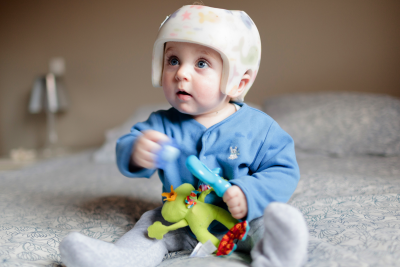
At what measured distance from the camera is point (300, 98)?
2.04 meters

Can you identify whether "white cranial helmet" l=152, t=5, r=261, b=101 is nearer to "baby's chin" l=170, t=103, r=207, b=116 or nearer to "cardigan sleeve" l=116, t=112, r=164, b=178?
"baby's chin" l=170, t=103, r=207, b=116

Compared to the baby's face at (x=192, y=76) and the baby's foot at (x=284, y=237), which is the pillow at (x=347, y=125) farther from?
the baby's foot at (x=284, y=237)

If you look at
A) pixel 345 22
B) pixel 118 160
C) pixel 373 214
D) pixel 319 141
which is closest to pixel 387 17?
pixel 345 22

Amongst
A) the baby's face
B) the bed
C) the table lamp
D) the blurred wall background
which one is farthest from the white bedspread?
the table lamp

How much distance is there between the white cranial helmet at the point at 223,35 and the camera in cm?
70

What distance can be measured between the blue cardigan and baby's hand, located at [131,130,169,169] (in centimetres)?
5

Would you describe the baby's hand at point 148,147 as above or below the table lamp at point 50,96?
above

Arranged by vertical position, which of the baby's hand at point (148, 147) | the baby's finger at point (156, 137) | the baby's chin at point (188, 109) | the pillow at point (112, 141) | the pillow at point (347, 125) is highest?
the baby's chin at point (188, 109)

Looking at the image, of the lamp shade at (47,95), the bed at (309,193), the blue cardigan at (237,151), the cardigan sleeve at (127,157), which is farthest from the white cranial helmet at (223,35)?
the lamp shade at (47,95)

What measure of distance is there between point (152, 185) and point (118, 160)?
599 mm

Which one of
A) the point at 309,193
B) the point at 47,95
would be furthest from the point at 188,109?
the point at 47,95

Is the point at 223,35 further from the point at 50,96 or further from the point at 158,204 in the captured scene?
the point at 50,96

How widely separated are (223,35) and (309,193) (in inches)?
26.1

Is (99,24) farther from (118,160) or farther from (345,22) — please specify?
(118,160)
